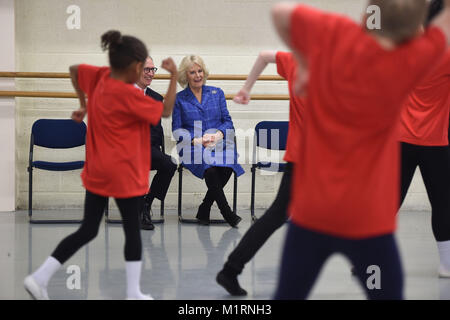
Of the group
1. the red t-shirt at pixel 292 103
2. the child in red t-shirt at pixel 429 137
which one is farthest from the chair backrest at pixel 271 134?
the red t-shirt at pixel 292 103

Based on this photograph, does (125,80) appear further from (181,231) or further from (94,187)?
(181,231)

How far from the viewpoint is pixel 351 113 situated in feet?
5.24

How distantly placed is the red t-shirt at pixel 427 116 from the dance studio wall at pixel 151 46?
102 inches

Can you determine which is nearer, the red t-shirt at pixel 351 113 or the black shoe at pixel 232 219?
the red t-shirt at pixel 351 113

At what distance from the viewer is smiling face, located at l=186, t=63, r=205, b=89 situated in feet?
16.4

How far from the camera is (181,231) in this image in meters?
4.74

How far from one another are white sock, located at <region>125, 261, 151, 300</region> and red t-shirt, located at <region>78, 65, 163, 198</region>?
0.99 ft

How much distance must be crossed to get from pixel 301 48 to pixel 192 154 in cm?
340

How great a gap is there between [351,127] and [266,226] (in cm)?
138

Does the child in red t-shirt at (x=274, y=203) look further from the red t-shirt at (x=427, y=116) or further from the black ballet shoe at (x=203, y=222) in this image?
the black ballet shoe at (x=203, y=222)

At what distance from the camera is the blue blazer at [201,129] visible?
16.4 ft

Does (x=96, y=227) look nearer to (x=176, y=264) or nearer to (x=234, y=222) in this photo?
(x=176, y=264)

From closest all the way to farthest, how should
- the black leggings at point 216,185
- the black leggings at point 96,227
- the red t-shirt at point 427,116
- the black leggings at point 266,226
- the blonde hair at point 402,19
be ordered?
the blonde hair at point 402,19
the black leggings at point 96,227
the black leggings at point 266,226
the red t-shirt at point 427,116
the black leggings at point 216,185
